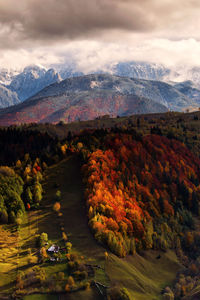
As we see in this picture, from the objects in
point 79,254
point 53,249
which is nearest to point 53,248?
point 53,249

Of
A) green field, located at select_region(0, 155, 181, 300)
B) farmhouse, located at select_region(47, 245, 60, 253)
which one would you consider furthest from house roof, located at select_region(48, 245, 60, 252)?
green field, located at select_region(0, 155, 181, 300)

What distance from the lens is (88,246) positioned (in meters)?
110

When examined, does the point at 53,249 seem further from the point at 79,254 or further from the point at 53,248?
the point at 79,254

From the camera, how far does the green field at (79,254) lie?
93.6 metres

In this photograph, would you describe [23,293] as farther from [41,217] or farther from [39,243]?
[41,217]

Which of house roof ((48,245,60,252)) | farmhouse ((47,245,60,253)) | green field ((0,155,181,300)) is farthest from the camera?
house roof ((48,245,60,252))

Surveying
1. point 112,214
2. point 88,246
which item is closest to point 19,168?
point 112,214

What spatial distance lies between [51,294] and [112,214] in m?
50.2

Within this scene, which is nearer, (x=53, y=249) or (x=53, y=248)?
(x=53, y=249)

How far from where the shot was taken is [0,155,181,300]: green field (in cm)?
9356

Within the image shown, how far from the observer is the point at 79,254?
104 m

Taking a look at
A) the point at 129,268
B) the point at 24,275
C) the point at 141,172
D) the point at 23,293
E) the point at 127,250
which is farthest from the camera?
the point at 141,172

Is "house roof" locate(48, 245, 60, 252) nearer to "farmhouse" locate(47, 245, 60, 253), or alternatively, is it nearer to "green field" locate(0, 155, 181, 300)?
"farmhouse" locate(47, 245, 60, 253)

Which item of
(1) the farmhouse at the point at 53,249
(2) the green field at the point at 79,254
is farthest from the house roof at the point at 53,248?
(2) the green field at the point at 79,254
